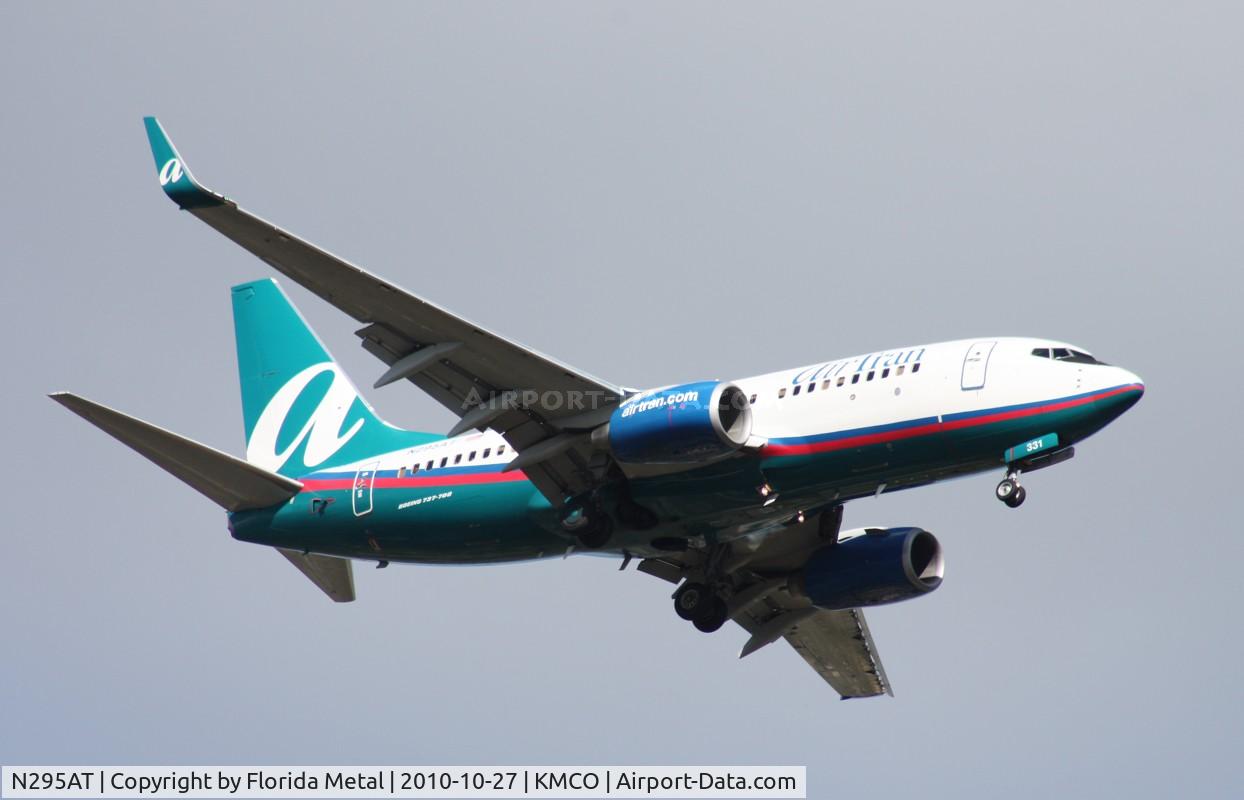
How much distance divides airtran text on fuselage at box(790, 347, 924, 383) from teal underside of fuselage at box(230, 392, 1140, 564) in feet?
5.73

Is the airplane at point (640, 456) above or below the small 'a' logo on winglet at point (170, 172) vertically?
below

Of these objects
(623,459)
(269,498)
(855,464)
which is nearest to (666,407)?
(623,459)

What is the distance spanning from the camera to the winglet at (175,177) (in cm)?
3375

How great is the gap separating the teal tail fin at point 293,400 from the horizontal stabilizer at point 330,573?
2.15 meters

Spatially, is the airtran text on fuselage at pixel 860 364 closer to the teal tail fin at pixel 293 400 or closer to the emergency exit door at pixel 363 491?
the teal tail fin at pixel 293 400

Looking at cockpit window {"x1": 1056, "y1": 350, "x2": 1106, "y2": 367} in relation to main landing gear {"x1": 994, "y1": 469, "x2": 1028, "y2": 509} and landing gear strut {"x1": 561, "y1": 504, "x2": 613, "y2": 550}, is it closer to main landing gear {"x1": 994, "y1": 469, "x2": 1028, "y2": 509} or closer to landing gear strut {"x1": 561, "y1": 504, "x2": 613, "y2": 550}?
main landing gear {"x1": 994, "y1": 469, "x2": 1028, "y2": 509}

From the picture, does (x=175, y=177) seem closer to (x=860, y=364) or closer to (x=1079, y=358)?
(x=860, y=364)

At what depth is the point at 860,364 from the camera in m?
37.7

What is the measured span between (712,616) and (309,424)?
11409 millimetres

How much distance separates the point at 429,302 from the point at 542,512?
19.6ft

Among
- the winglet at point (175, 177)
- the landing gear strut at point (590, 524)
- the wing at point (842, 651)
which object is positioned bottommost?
the landing gear strut at point (590, 524)

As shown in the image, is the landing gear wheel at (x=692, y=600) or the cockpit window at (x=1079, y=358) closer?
the cockpit window at (x=1079, y=358)

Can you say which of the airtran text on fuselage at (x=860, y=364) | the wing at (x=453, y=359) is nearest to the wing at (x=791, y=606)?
the airtran text on fuselage at (x=860, y=364)

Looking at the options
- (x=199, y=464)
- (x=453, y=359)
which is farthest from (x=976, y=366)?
(x=199, y=464)
